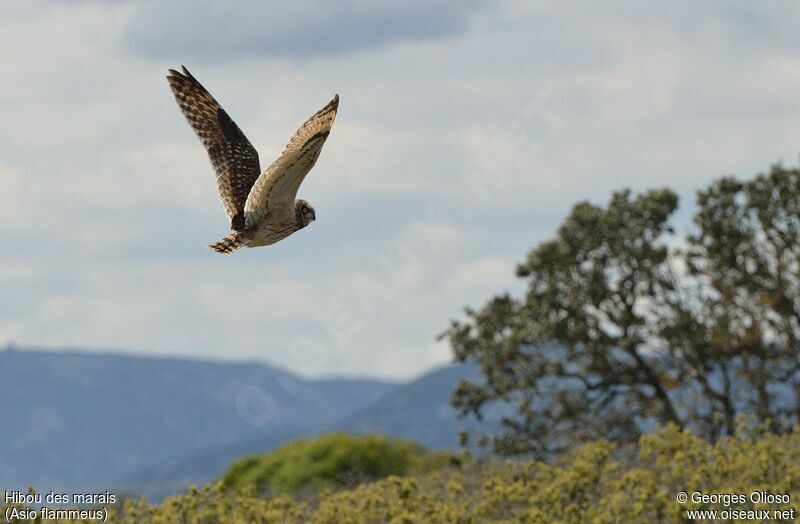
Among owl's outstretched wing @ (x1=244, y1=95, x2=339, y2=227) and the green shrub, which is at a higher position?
the green shrub

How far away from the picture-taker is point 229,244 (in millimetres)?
18062

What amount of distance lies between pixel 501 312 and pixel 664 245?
550cm

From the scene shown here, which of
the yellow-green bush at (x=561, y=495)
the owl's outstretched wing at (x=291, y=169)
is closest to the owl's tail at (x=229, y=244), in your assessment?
the owl's outstretched wing at (x=291, y=169)

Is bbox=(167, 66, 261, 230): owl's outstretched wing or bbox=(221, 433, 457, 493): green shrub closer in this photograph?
bbox=(167, 66, 261, 230): owl's outstretched wing

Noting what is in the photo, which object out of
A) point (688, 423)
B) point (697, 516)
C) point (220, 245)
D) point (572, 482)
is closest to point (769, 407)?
point (688, 423)

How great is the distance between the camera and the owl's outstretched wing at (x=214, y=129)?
20234 mm

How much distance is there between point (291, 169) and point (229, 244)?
7.32 feet

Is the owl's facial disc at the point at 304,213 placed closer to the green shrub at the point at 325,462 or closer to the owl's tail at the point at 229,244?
the owl's tail at the point at 229,244

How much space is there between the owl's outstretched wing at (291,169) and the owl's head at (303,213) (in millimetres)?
348

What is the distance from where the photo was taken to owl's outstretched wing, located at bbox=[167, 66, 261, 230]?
20.2 metres

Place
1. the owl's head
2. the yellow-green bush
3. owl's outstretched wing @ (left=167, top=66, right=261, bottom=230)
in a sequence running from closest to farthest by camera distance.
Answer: the owl's head → the yellow-green bush → owl's outstretched wing @ (left=167, top=66, right=261, bottom=230)

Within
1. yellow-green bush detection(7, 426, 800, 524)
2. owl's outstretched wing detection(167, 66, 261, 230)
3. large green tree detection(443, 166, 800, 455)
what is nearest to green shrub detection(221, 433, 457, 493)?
large green tree detection(443, 166, 800, 455)

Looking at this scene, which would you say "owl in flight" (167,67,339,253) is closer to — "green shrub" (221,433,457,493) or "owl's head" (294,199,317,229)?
"owl's head" (294,199,317,229)

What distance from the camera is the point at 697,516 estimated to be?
18.4m
